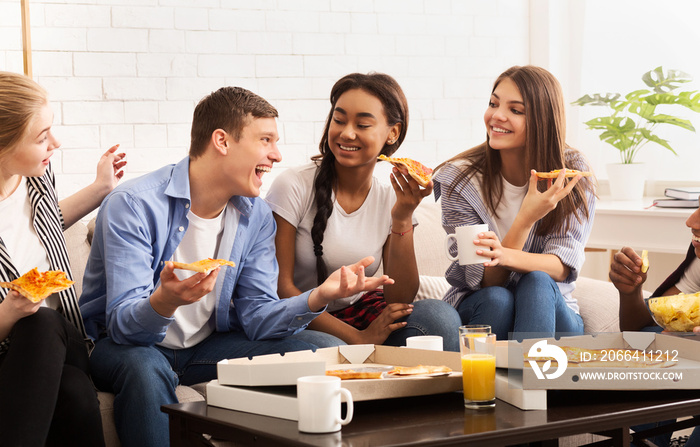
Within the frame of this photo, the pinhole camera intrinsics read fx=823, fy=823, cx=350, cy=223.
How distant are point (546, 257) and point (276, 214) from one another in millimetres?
907

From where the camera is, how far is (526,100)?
9.19 feet

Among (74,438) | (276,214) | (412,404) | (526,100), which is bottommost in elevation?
(74,438)

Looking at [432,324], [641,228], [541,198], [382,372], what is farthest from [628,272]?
[641,228]

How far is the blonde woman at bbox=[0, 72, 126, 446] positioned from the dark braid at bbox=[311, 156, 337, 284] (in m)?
0.67

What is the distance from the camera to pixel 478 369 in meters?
1.58

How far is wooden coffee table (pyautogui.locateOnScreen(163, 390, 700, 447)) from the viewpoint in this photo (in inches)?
55.6

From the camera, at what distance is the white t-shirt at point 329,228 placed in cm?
280

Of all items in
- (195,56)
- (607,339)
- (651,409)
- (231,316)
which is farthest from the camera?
(195,56)

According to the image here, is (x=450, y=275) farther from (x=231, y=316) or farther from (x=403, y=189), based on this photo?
(x=231, y=316)

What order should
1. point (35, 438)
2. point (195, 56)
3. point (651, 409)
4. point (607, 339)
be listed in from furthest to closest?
point (195, 56) → point (607, 339) → point (35, 438) → point (651, 409)

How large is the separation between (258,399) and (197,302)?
2.98ft

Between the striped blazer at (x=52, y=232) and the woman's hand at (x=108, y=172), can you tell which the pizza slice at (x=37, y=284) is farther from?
the woman's hand at (x=108, y=172)

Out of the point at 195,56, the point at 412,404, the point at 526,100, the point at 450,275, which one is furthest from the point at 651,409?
the point at 195,56

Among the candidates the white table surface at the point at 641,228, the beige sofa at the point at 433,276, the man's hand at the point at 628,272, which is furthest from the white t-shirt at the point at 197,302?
the white table surface at the point at 641,228
